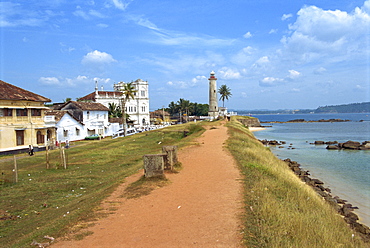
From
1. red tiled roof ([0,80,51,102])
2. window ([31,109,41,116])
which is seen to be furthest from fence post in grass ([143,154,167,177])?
window ([31,109,41,116])

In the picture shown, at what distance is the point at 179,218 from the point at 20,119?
1217 inches

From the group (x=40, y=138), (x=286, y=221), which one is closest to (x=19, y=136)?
(x=40, y=138)

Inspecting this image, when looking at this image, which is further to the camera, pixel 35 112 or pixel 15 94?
pixel 35 112

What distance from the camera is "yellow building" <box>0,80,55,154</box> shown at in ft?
102

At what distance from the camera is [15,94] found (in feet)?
109

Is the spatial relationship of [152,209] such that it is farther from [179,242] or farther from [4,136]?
[4,136]

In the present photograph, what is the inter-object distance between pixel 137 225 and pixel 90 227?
3.79 ft

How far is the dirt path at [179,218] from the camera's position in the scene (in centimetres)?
652

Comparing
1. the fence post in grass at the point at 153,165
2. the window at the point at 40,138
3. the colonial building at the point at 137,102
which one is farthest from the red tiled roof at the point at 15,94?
the colonial building at the point at 137,102

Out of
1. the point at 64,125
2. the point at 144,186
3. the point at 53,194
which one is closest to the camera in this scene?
the point at 144,186

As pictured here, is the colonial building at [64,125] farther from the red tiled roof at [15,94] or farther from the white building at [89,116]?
the red tiled roof at [15,94]

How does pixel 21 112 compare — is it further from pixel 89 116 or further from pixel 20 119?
pixel 89 116

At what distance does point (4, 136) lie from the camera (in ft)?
101

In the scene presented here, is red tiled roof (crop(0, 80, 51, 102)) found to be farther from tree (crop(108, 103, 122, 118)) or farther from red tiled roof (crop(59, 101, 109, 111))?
tree (crop(108, 103, 122, 118))
